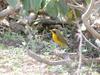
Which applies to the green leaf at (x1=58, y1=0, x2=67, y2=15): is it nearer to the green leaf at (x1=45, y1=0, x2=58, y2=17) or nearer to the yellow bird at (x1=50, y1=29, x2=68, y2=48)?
the green leaf at (x1=45, y1=0, x2=58, y2=17)

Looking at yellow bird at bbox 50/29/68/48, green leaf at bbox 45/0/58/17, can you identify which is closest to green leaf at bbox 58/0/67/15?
green leaf at bbox 45/0/58/17

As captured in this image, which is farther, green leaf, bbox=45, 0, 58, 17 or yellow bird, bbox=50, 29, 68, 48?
yellow bird, bbox=50, 29, 68, 48

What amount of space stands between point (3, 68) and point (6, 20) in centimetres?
159

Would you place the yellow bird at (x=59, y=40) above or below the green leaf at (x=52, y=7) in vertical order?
below

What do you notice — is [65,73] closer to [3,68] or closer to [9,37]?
[3,68]

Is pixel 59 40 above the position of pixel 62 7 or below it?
below

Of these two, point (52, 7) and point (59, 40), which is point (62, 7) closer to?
point (52, 7)

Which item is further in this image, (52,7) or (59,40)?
(59,40)

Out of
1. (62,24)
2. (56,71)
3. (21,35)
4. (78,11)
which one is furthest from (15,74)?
(62,24)

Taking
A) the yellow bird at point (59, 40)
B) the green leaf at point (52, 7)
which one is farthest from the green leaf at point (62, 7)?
the yellow bird at point (59, 40)

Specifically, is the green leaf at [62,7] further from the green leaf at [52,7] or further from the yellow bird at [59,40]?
the yellow bird at [59,40]

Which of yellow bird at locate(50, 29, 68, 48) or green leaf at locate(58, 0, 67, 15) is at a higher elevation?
green leaf at locate(58, 0, 67, 15)

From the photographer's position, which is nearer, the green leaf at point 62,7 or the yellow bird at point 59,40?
the green leaf at point 62,7

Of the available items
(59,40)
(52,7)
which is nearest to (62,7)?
(52,7)
